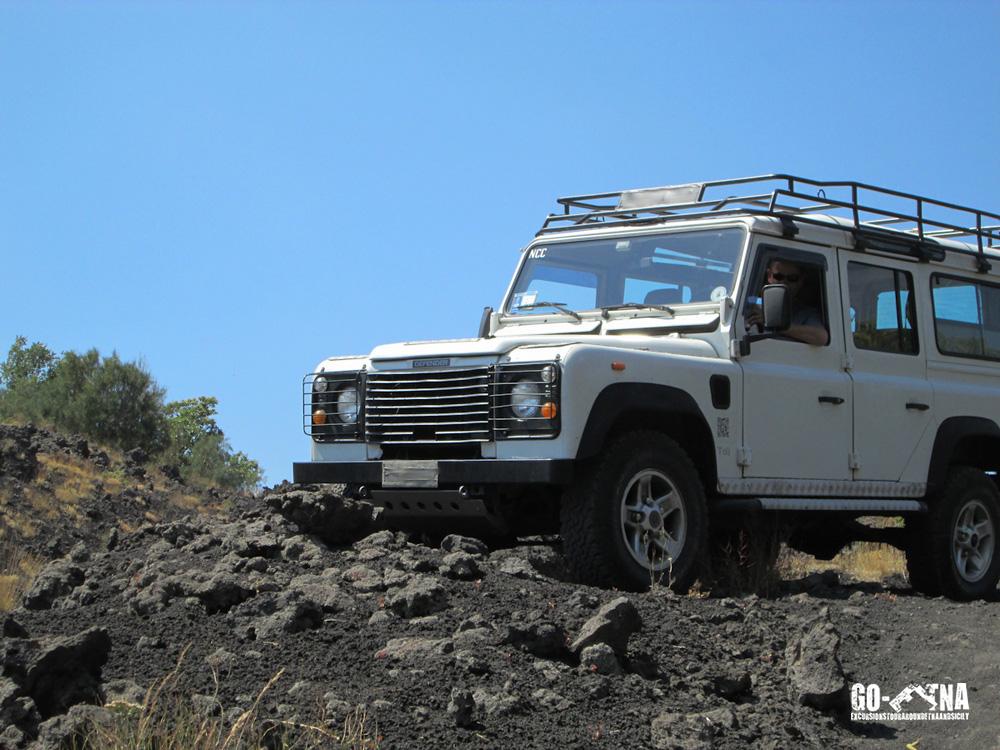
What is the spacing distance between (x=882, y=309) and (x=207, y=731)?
641 centimetres

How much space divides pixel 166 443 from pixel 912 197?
69.6 feet

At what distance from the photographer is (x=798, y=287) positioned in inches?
376

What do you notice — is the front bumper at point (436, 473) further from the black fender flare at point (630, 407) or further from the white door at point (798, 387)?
the white door at point (798, 387)

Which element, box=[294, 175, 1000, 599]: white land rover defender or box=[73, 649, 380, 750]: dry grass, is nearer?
box=[73, 649, 380, 750]: dry grass

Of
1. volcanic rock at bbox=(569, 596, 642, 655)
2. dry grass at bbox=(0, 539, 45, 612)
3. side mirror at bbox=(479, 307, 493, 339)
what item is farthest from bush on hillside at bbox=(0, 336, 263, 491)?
volcanic rock at bbox=(569, 596, 642, 655)

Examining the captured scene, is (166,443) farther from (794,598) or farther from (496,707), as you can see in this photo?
(496,707)

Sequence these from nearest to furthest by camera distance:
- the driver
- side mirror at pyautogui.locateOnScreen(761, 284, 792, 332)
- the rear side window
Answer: side mirror at pyautogui.locateOnScreen(761, 284, 792, 332)
the driver
the rear side window

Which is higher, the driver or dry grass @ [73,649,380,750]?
the driver

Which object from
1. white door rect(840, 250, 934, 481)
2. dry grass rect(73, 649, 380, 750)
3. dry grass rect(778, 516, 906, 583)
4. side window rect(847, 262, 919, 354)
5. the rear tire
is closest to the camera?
dry grass rect(73, 649, 380, 750)

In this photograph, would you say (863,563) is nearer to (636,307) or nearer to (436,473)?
(636,307)

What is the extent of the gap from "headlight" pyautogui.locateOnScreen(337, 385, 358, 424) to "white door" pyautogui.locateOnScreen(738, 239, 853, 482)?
7.60 ft

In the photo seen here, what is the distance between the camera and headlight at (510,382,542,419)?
7816mm

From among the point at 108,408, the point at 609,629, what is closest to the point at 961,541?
the point at 609,629

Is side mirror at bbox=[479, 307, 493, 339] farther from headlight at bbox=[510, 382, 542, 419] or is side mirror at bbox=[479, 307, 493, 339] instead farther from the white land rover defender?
headlight at bbox=[510, 382, 542, 419]
